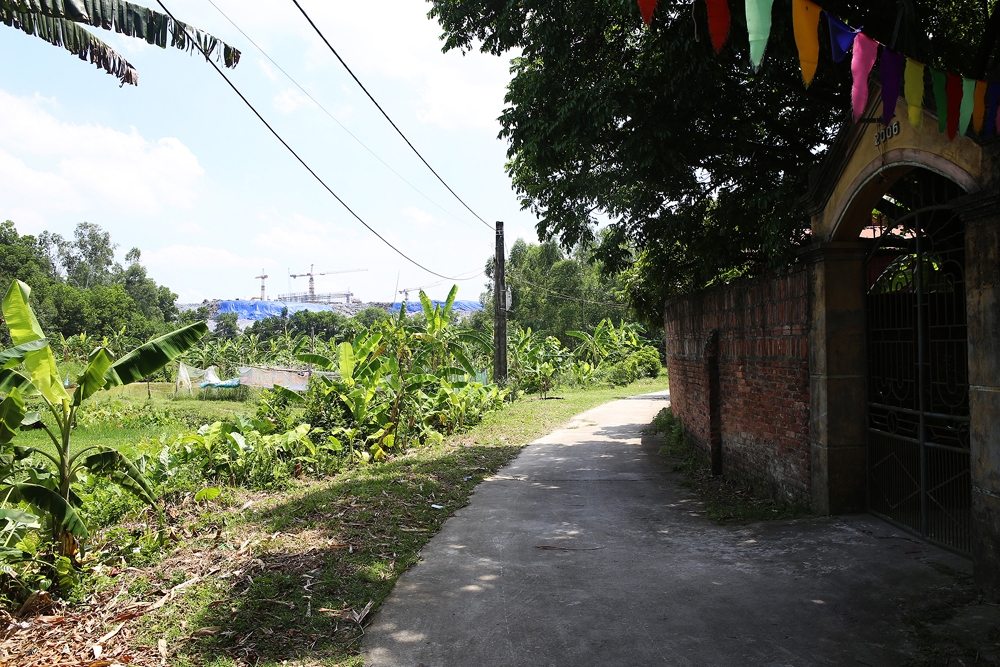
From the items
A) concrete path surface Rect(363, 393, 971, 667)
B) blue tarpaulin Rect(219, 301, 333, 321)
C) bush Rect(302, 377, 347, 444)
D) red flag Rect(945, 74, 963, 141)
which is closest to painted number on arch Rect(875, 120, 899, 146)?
red flag Rect(945, 74, 963, 141)

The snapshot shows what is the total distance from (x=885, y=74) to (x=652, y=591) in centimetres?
376

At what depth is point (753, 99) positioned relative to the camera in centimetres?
801

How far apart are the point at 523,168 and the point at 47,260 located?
2699 inches

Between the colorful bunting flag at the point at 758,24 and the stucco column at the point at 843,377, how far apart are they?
3606mm

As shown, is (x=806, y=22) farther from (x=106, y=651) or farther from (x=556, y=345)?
(x=556, y=345)

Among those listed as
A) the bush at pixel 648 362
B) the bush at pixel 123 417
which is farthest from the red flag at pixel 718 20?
the bush at pixel 648 362

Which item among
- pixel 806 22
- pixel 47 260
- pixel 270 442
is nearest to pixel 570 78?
pixel 806 22

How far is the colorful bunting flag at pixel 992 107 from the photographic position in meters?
3.99

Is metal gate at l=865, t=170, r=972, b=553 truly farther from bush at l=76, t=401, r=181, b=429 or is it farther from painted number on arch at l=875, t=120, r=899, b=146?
bush at l=76, t=401, r=181, b=429

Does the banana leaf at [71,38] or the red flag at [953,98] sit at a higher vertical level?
the banana leaf at [71,38]

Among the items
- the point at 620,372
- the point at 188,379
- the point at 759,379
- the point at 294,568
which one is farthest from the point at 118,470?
the point at 620,372

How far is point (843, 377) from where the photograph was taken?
604cm

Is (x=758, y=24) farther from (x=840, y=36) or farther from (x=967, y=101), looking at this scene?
(x=967, y=101)

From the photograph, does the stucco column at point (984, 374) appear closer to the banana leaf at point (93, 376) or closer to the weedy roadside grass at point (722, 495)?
the weedy roadside grass at point (722, 495)
